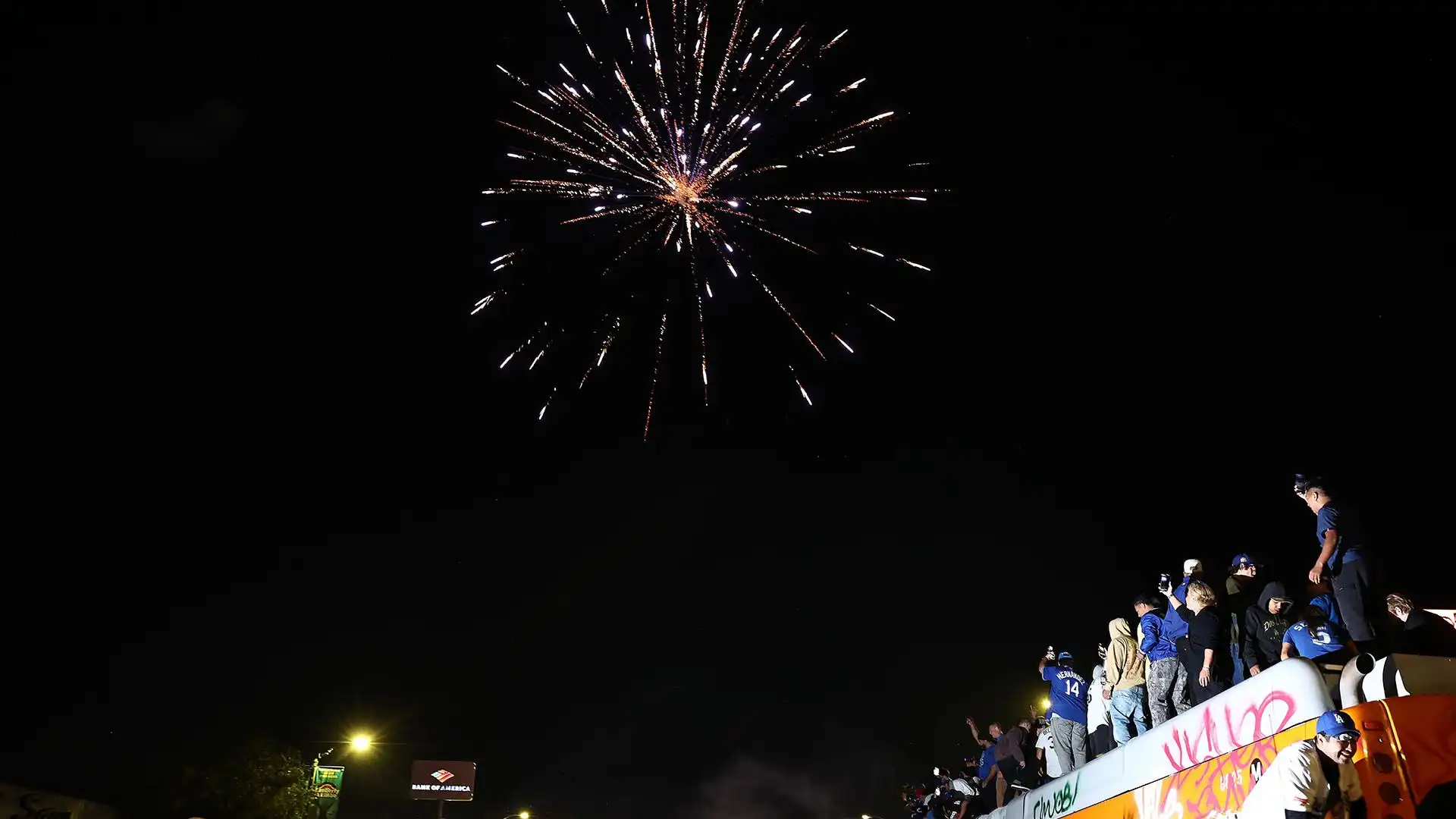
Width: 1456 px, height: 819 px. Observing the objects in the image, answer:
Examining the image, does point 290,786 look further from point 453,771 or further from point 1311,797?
point 453,771

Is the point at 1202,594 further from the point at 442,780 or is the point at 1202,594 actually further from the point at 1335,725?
the point at 442,780

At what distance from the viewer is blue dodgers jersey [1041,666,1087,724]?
13.3m

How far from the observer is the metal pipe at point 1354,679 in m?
7.32

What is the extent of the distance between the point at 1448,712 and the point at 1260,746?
1299mm

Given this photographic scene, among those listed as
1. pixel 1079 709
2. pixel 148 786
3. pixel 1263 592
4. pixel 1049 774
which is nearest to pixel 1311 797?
pixel 1263 592

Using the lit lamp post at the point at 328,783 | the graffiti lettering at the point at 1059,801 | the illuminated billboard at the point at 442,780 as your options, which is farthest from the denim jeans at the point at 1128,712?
the illuminated billboard at the point at 442,780

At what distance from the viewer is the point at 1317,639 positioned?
8.17 meters

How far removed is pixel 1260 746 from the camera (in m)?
7.67

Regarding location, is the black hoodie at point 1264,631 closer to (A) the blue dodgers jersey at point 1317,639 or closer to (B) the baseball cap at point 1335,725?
(A) the blue dodgers jersey at point 1317,639

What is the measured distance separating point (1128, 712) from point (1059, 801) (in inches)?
79.6

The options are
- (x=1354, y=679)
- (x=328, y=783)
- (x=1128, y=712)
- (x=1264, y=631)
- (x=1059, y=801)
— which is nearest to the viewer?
(x=1354, y=679)

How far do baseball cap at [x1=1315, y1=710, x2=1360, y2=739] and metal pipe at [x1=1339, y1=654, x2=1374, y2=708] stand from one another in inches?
31.7

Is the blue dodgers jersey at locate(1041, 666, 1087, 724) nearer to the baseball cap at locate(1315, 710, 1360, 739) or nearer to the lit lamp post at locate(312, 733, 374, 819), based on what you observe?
the baseball cap at locate(1315, 710, 1360, 739)

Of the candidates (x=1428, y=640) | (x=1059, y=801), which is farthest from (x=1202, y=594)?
(x=1059, y=801)
